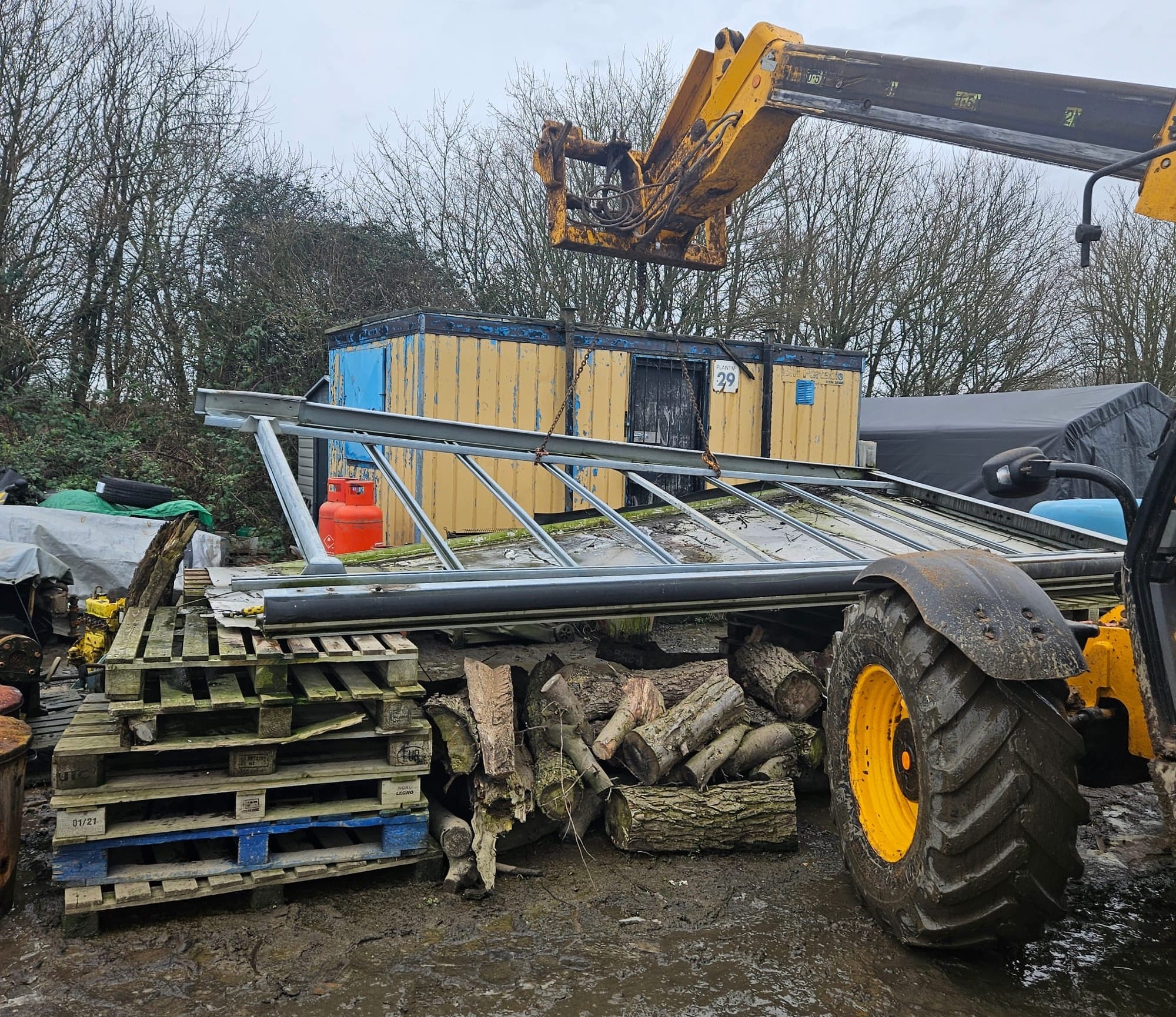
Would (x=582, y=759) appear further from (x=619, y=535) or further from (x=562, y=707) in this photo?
(x=619, y=535)

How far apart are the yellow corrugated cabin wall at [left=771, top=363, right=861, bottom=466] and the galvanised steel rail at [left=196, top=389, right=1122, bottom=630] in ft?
9.35

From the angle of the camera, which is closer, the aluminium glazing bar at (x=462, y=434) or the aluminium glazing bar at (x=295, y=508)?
the aluminium glazing bar at (x=295, y=508)

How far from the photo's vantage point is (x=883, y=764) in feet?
11.0

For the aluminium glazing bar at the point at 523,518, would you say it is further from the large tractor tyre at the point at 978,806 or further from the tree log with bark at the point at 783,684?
the large tractor tyre at the point at 978,806

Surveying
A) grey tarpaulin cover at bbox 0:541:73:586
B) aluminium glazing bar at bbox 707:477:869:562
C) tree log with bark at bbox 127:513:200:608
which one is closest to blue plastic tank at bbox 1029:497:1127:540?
aluminium glazing bar at bbox 707:477:869:562

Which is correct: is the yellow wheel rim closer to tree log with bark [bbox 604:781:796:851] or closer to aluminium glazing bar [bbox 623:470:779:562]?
tree log with bark [bbox 604:781:796:851]

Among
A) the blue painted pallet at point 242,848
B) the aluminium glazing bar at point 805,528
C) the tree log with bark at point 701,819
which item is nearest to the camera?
the blue painted pallet at point 242,848

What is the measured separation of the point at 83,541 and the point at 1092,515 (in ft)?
28.3

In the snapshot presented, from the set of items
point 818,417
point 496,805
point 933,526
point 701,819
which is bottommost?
point 701,819

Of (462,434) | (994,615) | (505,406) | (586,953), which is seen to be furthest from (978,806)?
(505,406)

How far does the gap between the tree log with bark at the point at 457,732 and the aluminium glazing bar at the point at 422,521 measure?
2.13 feet

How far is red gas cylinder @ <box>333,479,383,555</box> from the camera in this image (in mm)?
6789

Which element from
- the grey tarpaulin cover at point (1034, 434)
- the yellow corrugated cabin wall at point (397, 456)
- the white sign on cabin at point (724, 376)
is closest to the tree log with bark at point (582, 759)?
the yellow corrugated cabin wall at point (397, 456)

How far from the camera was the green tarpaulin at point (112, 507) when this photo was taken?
873 cm
